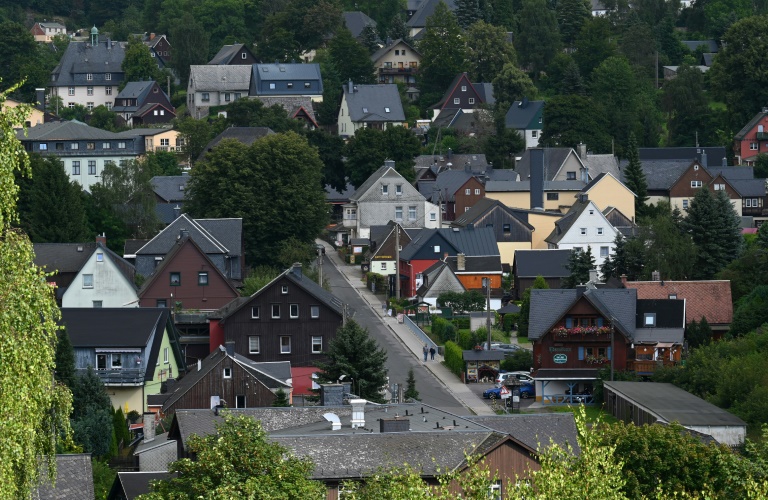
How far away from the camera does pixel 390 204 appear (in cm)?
9731

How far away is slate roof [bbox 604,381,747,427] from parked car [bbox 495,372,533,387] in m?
4.00

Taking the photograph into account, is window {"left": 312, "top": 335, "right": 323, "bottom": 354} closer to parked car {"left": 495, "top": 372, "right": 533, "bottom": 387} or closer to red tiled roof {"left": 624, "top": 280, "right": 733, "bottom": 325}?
parked car {"left": 495, "top": 372, "right": 533, "bottom": 387}

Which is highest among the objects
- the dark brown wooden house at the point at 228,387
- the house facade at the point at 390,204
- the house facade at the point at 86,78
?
the house facade at the point at 86,78

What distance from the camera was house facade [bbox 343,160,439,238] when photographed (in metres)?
97.2

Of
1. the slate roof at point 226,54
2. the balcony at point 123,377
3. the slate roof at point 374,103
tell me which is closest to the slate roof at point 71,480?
the balcony at point 123,377

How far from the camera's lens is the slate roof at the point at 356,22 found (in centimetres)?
14488

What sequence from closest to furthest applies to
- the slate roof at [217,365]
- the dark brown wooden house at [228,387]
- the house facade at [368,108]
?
the dark brown wooden house at [228,387], the slate roof at [217,365], the house facade at [368,108]

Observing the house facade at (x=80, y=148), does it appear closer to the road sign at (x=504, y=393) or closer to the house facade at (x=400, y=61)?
the house facade at (x=400, y=61)

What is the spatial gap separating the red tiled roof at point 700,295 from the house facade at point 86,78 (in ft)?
233

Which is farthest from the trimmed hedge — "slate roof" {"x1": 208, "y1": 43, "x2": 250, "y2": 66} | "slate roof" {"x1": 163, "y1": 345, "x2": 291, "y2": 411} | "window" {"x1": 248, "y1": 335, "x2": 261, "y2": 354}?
"slate roof" {"x1": 208, "y1": 43, "x2": 250, "y2": 66}

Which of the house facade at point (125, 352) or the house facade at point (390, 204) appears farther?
the house facade at point (390, 204)

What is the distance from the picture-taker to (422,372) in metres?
64.8

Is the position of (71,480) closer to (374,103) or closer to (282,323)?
(282,323)

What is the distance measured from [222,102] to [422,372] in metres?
64.9
